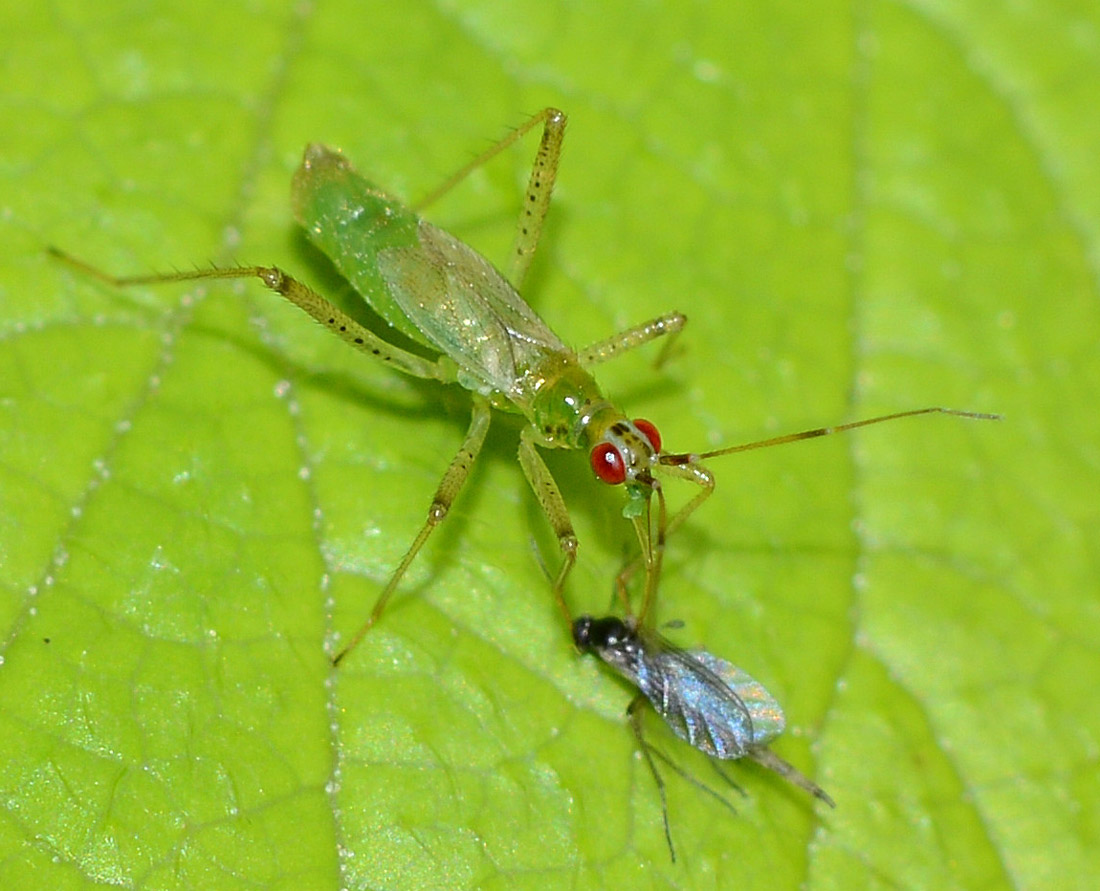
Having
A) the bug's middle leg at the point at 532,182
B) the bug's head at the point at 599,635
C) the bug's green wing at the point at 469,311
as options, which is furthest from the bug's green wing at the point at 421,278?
the bug's head at the point at 599,635

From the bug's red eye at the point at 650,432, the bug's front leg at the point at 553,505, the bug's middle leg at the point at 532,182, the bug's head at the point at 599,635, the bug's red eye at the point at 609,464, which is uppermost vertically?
the bug's middle leg at the point at 532,182

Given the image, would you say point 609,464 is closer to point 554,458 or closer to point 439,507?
point 554,458

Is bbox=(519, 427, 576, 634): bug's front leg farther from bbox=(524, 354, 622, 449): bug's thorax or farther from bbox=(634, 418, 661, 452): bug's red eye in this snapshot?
bbox=(634, 418, 661, 452): bug's red eye

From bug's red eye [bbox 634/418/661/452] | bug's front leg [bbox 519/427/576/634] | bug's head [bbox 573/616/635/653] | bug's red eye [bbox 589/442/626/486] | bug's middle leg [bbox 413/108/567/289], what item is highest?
bug's middle leg [bbox 413/108/567/289]

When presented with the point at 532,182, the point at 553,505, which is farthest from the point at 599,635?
the point at 532,182

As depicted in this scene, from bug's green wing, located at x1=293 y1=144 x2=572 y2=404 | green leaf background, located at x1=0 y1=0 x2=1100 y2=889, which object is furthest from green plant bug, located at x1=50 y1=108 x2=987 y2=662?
green leaf background, located at x1=0 y1=0 x2=1100 y2=889

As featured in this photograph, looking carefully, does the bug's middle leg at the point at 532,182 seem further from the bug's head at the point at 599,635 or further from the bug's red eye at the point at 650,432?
the bug's head at the point at 599,635

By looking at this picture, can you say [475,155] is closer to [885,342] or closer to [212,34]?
[212,34]

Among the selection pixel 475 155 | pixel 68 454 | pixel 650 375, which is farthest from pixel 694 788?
pixel 475 155
